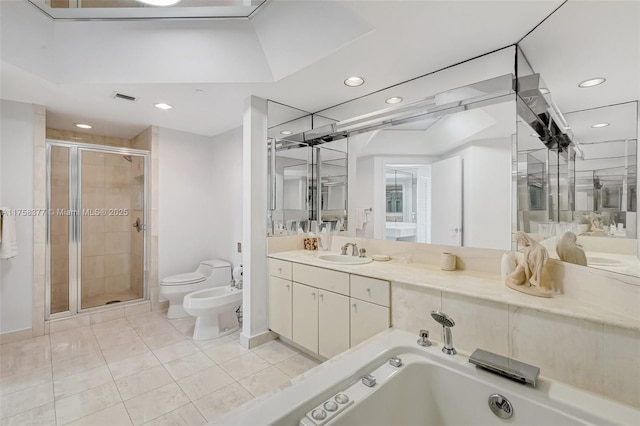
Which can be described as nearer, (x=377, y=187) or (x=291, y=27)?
(x=291, y=27)

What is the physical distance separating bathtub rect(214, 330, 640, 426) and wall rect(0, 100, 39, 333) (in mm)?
3133

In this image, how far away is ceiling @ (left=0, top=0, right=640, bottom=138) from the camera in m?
1.45

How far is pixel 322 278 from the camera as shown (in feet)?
7.45

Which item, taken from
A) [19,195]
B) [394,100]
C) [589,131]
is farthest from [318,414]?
[19,195]

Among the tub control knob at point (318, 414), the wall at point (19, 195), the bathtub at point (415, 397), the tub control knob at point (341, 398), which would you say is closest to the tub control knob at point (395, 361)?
the bathtub at point (415, 397)

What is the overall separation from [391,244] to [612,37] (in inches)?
68.7

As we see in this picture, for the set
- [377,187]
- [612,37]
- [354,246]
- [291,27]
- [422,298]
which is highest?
[291,27]

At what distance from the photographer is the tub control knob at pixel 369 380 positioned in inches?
46.3

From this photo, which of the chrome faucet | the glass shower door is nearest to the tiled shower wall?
the glass shower door

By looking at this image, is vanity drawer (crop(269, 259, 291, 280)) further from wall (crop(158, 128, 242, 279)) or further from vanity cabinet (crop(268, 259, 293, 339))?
wall (crop(158, 128, 242, 279))

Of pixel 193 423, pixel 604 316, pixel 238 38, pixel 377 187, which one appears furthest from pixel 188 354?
pixel 604 316

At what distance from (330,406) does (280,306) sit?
1.64m

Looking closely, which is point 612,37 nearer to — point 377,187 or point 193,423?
point 377,187

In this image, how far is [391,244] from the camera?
8.19 feet
